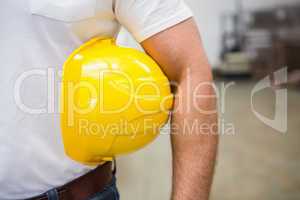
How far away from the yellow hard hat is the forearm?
0.11ft

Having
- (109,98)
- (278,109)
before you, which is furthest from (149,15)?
(278,109)

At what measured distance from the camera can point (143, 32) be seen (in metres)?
0.71

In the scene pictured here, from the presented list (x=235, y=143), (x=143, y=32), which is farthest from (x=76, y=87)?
(x=235, y=143)

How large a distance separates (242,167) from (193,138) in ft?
8.81

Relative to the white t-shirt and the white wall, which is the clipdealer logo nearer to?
the white wall

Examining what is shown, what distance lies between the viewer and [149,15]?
70 centimetres

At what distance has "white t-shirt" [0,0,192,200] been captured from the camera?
706 mm

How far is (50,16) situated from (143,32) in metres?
0.17

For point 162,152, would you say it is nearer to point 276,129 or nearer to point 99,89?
point 276,129

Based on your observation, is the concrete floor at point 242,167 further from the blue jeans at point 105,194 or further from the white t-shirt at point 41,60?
the white t-shirt at point 41,60

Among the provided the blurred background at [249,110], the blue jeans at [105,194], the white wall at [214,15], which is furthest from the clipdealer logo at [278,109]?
the blue jeans at [105,194]

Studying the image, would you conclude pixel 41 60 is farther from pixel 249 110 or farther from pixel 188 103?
pixel 249 110

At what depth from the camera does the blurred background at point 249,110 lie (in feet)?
9.49

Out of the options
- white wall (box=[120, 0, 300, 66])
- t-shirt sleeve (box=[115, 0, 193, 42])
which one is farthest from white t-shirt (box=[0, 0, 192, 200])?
white wall (box=[120, 0, 300, 66])
